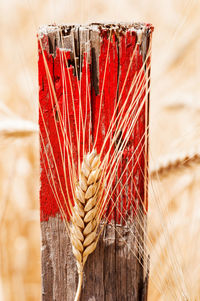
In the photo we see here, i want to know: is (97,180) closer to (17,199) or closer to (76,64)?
(76,64)

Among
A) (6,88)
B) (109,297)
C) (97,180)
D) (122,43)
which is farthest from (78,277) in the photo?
(6,88)

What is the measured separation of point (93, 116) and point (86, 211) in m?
0.16

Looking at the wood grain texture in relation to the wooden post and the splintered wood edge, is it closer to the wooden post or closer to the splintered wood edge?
the wooden post

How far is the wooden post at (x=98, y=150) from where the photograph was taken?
704 millimetres

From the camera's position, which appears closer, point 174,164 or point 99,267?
point 99,267

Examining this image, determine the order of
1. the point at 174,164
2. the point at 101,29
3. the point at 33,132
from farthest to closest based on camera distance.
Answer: the point at 33,132
the point at 174,164
the point at 101,29

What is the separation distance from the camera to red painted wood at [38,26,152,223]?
706 mm

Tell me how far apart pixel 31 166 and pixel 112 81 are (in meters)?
0.97

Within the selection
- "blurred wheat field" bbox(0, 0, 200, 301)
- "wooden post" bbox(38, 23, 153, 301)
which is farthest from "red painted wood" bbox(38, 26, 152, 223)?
"blurred wheat field" bbox(0, 0, 200, 301)

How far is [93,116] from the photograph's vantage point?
0.72m

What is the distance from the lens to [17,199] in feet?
5.46

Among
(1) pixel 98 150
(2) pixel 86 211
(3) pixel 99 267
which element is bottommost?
(3) pixel 99 267

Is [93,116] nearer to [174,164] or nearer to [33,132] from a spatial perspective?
[174,164]

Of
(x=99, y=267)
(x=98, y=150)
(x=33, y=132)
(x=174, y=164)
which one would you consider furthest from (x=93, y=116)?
(x=33, y=132)
